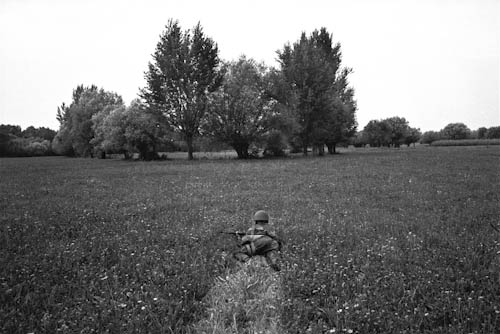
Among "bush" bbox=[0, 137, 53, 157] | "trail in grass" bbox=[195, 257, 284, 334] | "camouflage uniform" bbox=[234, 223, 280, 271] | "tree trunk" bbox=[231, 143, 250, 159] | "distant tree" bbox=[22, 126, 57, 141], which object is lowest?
"trail in grass" bbox=[195, 257, 284, 334]

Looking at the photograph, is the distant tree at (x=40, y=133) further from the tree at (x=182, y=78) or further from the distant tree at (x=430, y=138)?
the distant tree at (x=430, y=138)

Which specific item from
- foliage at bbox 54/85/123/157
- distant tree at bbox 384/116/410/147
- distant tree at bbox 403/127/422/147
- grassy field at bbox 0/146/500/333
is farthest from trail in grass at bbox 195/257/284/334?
distant tree at bbox 403/127/422/147

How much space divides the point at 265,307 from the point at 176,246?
9.73 feet

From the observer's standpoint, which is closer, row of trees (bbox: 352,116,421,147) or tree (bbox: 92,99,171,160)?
tree (bbox: 92,99,171,160)

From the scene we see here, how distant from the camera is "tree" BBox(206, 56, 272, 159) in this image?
127 ft

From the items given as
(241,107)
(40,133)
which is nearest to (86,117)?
(241,107)

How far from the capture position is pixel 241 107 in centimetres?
3859

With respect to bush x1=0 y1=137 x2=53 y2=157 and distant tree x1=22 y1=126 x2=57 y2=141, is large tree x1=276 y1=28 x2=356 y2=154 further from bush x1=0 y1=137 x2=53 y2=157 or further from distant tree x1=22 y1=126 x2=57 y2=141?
distant tree x1=22 y1=126 x2=57 y2=141

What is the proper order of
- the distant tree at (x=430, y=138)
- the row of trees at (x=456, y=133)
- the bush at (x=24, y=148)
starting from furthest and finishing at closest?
the distant tree at (x=430, y=138) < the row of trees at (x=456, y=133) < the bush at (x=24, y=148)

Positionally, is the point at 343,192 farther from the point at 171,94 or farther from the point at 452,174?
the point at 171,94

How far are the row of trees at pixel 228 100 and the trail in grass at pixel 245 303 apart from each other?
34.9 m

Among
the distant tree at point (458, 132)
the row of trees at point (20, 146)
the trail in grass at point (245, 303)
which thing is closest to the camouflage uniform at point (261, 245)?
the trail in grass at point (245, 303)

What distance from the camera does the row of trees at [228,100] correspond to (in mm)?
39312

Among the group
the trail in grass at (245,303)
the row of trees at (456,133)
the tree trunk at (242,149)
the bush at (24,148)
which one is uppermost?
the row of trees at (456,133)
